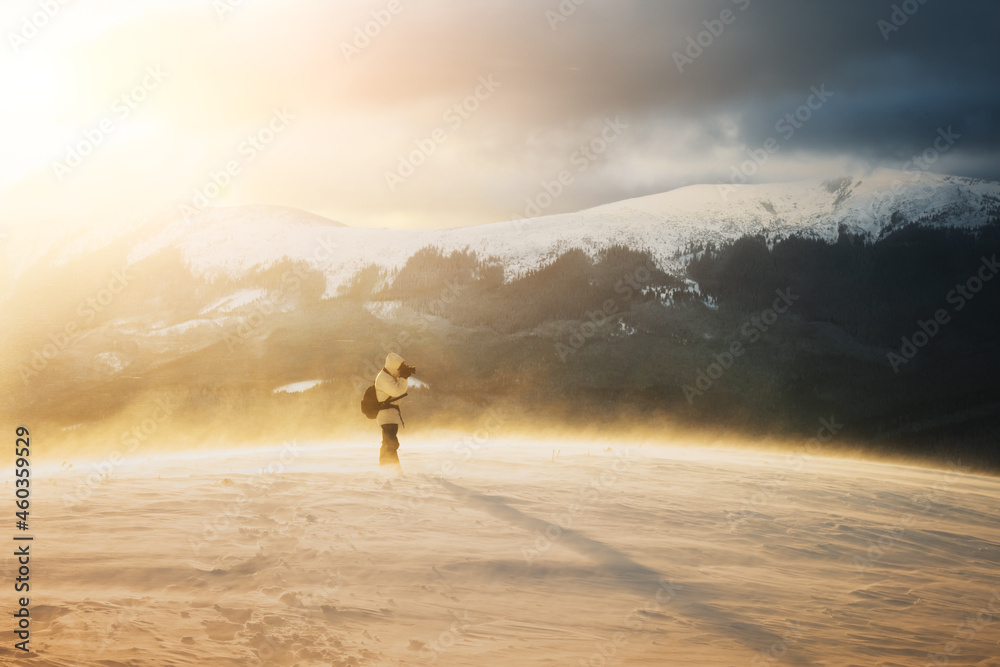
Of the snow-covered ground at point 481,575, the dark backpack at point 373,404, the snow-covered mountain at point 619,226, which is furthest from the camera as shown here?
the snow-covered mountain at point 619,226

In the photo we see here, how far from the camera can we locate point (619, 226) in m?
164

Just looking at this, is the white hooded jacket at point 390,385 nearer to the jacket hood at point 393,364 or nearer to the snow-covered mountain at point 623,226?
the jacket hood at point 393,364

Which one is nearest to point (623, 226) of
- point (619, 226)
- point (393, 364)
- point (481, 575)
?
point (619, 226)

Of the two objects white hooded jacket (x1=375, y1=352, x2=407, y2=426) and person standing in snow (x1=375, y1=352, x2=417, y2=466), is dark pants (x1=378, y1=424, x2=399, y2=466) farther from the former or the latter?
white hooded jacket (x1=375, y1=352, x2=407, y2=426)

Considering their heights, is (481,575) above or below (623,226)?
below

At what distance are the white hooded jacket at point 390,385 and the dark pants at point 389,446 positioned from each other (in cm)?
14

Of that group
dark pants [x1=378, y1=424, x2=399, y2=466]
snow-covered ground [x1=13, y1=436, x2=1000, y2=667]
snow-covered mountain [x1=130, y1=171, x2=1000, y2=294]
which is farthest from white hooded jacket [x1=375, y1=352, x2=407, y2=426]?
snow-covered mountain [x1=130, y1=171, x2=1000, y2=294]

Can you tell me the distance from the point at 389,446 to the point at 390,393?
1114 millimetres

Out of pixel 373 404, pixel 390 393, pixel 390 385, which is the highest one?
pixel 390 385

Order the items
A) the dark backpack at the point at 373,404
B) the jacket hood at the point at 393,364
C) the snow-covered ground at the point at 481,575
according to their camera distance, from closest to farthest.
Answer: the snow-covered ground at the point at 481,575, the jacket hood at the point at 393,364, the dark backpack at the point at 373,404

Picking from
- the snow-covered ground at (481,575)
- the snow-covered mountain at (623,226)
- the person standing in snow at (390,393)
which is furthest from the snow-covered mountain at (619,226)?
the snow-covered ground at (481,575)

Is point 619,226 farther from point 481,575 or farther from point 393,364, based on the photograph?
point 481,575

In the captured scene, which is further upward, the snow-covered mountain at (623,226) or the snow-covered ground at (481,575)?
the snow-covered mountain at (623,226)

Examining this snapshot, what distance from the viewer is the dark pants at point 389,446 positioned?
1463 cm
